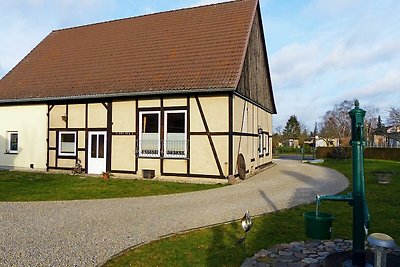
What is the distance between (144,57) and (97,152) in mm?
5013

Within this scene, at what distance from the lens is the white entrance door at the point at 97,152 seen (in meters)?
15.9

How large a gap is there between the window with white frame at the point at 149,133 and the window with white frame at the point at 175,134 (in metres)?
0.42

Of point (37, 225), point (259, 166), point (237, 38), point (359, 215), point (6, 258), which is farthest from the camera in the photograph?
point (259, 166)

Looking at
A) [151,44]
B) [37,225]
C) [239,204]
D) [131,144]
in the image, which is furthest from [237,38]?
[37,225]

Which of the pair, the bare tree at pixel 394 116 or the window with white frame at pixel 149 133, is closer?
the window with white frame at pixel 149 133

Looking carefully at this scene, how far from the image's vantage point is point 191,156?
1400 cm

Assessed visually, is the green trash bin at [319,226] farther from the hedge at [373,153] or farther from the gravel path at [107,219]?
the hedge at [373,153]

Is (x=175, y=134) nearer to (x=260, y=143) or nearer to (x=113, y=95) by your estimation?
(x=113, y=95)

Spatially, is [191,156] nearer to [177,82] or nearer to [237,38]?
[177,82]

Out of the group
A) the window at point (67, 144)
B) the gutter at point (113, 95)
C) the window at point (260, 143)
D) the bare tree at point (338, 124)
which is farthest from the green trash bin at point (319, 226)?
the bare tree at point (338, 124)

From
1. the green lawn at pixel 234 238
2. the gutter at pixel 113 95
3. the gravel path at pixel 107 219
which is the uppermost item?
the gutter at pixel 113 95

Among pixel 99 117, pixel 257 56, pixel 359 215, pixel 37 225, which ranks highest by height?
pixel 257 56

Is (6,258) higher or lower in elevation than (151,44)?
lower

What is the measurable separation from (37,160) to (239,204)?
12.3 m
